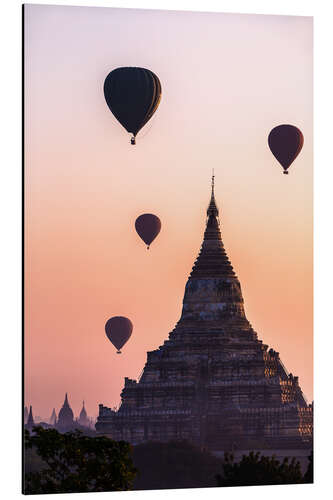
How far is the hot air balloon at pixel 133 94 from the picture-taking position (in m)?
45.0

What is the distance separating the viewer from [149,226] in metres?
46.2

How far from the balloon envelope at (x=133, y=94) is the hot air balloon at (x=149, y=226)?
6.32 feet

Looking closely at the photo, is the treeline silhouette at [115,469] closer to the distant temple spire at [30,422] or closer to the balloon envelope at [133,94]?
the distant temple spire at [30,422]

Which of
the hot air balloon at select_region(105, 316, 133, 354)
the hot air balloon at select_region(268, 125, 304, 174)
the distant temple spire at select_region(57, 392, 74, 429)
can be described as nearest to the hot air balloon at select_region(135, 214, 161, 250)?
the hot air balloon at select_region(105, 316, 133, 354)

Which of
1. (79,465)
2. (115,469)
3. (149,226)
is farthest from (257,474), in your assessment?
(149,226)

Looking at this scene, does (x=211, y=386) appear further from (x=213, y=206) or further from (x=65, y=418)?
(x=213, y=206)

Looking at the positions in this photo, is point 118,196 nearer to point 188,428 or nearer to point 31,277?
point 31,277

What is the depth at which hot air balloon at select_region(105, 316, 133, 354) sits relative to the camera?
46.6m

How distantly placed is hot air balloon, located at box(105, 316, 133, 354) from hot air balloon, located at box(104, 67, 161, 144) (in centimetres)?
442

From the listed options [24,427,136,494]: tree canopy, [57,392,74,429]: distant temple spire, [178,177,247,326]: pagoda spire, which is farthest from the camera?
[178,177,247,326]: pagoda spire

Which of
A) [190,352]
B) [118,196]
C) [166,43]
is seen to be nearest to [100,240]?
[118,196]

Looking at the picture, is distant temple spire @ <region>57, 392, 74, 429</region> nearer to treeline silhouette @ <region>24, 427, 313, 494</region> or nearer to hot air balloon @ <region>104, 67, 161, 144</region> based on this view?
treeline silhouette @ <region>24, 427, 313, 494</region>

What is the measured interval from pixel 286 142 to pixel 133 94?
21.1 ft

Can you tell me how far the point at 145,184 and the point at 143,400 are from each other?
24291 millimetres
